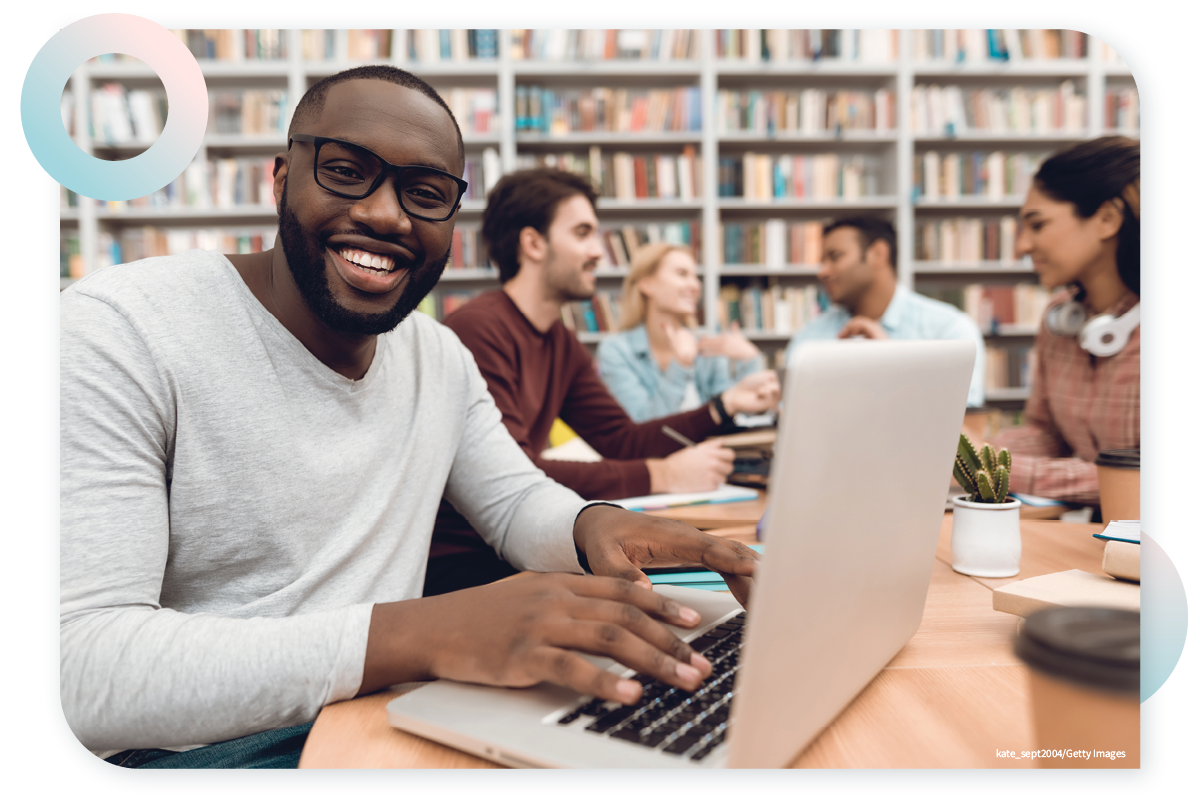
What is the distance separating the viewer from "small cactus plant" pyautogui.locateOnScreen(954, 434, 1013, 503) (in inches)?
34.6

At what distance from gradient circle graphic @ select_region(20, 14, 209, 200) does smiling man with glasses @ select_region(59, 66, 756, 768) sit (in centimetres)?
13

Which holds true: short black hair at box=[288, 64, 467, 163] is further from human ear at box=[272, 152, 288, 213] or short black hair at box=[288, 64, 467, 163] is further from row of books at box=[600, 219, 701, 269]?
row of books at box=[600, 219, 701, 269]

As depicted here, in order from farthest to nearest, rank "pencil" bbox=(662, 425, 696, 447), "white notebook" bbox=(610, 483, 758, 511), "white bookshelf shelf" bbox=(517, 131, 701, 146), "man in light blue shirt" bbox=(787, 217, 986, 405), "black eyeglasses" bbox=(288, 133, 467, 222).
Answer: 1. "white bookshelf shelf" bbox=(517, 131, 701, 146)
2. "man in light blue shirt" bbox=(787, 217, 986, 405)
3. "pencil" bbox=(662, 425, 696, 447)
4. "white notebook" bbox=(610, 483, 758, 511)
5. "black eyeglasses" bbox=(288, 133, 467, 222)

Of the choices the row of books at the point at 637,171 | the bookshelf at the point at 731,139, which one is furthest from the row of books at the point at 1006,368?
the row of books at the point at 637,171

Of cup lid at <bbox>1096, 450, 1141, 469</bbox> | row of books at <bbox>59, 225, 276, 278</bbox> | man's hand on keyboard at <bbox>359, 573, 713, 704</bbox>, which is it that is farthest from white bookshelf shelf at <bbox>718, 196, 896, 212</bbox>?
man's hand on keyboard at <bbox>359, 573, 713, 704</bbox>

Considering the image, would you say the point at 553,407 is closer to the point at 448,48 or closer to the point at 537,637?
the point at 537,637

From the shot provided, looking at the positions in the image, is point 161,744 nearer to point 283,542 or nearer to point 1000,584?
point 283,542

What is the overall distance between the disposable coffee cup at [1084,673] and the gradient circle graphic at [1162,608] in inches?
5.4

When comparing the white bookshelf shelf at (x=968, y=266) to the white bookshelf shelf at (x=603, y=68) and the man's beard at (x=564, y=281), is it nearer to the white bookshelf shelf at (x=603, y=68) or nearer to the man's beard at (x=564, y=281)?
the white bookshelf shelf at (x=603, y=68)

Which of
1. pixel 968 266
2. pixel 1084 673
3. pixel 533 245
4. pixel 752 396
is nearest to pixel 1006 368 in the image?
pixel 968 266

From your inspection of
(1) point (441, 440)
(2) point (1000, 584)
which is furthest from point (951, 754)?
(1) point (441, 440)

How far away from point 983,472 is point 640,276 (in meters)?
2.63

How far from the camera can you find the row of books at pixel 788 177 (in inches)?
152

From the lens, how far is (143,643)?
565 millimetres
